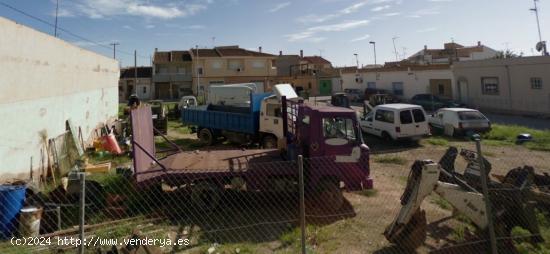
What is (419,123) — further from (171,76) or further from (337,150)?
(171,76)

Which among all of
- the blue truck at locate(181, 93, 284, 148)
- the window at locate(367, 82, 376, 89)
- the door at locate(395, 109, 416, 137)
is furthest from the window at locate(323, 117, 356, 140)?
the window at locate(367, 82, 376, 89)

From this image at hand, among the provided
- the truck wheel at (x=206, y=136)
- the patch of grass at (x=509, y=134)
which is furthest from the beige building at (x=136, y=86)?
the patch of grass at (x=509, y=134)

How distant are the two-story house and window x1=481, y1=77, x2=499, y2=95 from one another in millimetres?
35463

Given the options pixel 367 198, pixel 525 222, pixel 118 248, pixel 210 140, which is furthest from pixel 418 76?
pixel 118 248

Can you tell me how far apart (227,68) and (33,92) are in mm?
39485

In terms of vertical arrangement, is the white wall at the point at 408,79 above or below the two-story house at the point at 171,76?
below

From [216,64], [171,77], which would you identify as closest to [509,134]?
[216,64]

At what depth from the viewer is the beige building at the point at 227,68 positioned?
4806 cm

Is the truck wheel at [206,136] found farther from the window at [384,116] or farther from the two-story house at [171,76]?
the two-story house at [171,76]

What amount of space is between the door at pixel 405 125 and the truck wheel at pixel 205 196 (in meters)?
9.55

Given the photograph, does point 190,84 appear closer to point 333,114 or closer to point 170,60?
point 170,60

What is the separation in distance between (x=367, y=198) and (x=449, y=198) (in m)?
3.10

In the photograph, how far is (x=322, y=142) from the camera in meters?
7.93

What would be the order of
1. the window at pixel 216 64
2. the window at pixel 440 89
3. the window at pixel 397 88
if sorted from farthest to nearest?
the window at pixel 216 64 < the window at pixel 397 88 < the window at pixel 440 89
